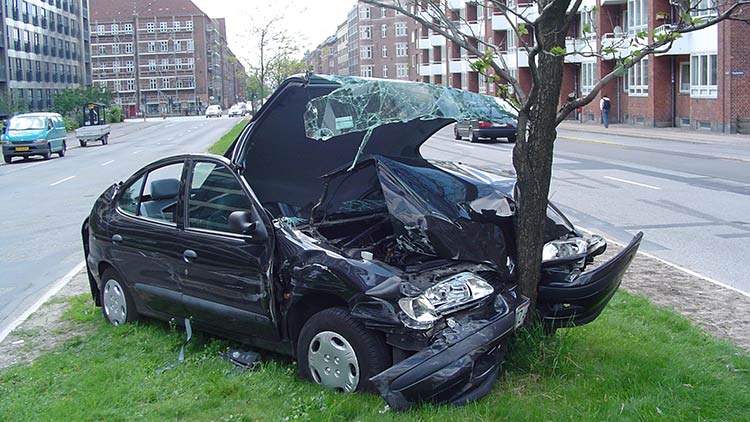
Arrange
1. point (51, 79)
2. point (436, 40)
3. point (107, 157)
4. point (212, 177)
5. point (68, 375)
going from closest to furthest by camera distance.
Result: 1. point (68, 375)
2. point (212, 177)
3. point (107, 157)
4. point (436, 40)
5. point (51, 79)

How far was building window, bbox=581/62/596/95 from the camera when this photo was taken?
157 ft

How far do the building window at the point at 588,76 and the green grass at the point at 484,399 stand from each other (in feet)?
145

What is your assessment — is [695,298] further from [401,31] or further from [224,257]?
[401,31]

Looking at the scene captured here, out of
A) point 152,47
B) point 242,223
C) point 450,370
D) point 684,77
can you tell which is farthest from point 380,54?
point 450,370

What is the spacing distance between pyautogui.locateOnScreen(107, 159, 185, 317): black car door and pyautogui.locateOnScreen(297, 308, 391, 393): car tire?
1518 millimetres

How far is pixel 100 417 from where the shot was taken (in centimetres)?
472

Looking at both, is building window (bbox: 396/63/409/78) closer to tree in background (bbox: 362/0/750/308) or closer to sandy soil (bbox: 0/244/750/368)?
sandy soil (bbox: 0/244/750/368)

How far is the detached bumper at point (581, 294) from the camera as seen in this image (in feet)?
17.3

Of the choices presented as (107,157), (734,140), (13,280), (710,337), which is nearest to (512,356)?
(710,337)

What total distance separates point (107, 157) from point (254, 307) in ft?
96.9

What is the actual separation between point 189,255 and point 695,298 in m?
4.41

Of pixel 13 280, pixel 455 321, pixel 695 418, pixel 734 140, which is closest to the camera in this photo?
pixel 695 418

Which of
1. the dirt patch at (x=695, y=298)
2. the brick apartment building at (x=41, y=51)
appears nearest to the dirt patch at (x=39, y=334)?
the dirt patch at (x=695, y=298)

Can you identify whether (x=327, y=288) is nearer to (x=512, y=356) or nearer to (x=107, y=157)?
(x=512, y=356)
